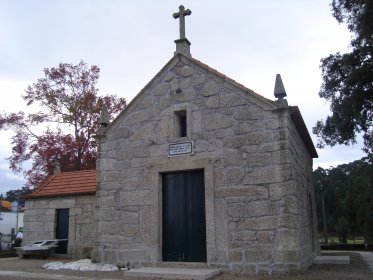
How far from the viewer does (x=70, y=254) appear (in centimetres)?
1395

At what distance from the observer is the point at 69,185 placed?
15.4 metres

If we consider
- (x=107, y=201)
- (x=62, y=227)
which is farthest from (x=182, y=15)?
(x=62, y=227)

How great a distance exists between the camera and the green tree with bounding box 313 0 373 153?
15.0 meters

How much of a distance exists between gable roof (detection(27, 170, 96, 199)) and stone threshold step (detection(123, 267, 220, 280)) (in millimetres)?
6162

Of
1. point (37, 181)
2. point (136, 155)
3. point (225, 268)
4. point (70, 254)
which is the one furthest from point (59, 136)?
point (225, 268)

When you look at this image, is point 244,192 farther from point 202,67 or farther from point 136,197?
point 202,67

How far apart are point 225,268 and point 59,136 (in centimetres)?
1644

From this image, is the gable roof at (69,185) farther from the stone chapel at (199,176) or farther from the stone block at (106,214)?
the stone chapel at (199,176)

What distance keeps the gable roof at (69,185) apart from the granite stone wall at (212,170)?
4.36 metres

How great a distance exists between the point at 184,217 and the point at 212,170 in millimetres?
1405

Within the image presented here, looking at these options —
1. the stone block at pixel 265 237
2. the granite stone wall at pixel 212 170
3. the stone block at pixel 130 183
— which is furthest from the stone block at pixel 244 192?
the stone block at pixel 130 183

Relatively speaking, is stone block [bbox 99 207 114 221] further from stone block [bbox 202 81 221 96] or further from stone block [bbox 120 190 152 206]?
stone block [bbox 202 81 221 96]

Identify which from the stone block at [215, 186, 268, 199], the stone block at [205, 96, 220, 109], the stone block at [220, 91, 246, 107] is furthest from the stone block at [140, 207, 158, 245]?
the stone block at [220, 91, 246, 107]

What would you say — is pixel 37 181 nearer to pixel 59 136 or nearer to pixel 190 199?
pixel 59 136
